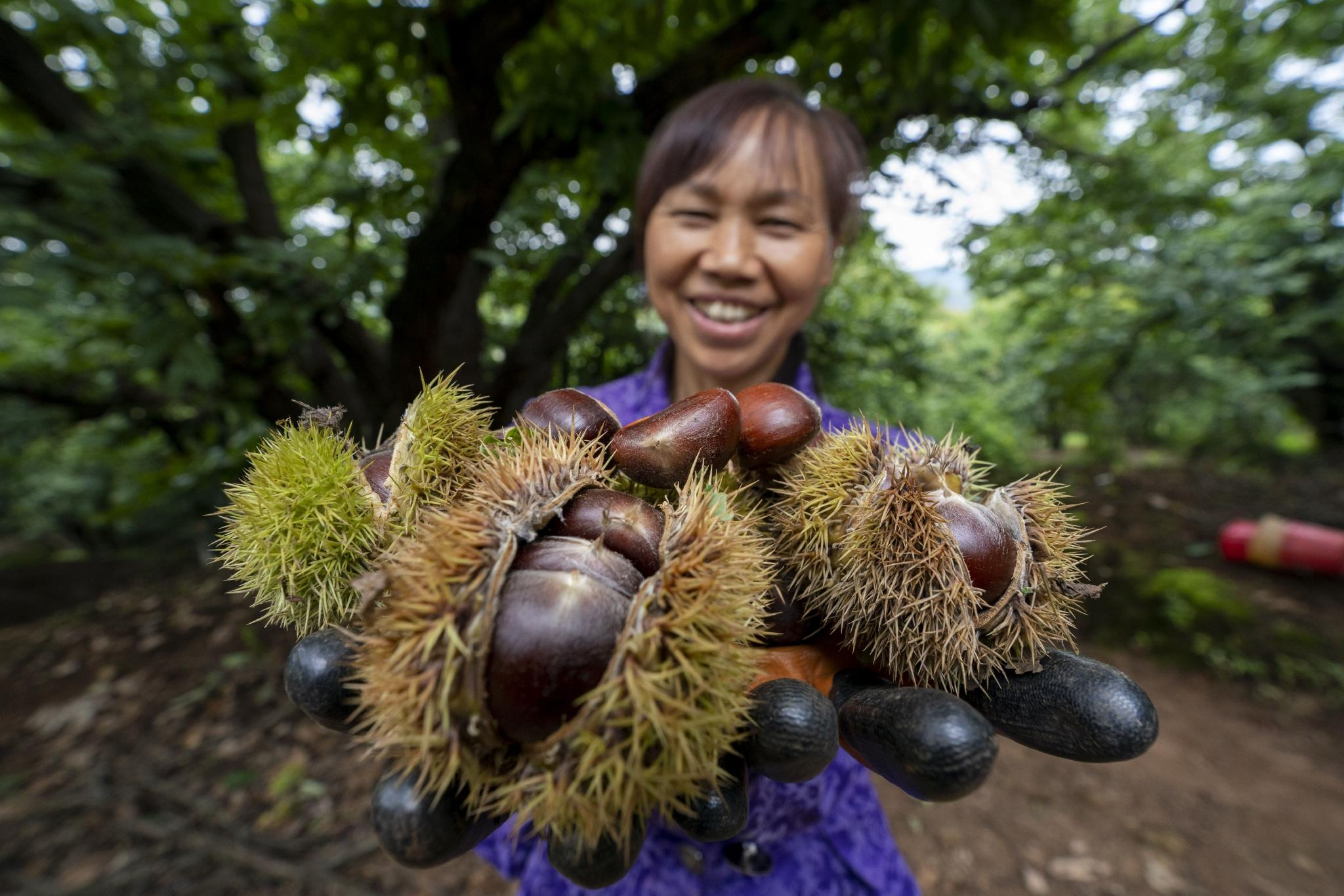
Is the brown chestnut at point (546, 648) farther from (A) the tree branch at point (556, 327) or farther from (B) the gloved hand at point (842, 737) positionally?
(A) the tree branch at point (556, 327)

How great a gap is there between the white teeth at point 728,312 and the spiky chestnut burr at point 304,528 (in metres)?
1.50

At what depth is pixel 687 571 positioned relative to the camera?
35.9 inches

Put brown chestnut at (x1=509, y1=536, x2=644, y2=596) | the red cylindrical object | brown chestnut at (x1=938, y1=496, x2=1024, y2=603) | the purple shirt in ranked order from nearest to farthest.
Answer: brown chestnut at (x1=509, y1=536, x2=644, y2=596), brown chestnut at (x1=938, y1=496, x2=1024, y2=603), the purple shirt, the red cylindrical object

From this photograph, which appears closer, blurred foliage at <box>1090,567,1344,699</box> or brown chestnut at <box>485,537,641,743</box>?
brown chestnut at <box>485,537,641,743</box>

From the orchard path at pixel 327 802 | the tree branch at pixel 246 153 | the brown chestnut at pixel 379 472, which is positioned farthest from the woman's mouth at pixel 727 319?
the tree branch at pixel 246 153

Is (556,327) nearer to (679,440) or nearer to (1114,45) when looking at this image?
(679,440)

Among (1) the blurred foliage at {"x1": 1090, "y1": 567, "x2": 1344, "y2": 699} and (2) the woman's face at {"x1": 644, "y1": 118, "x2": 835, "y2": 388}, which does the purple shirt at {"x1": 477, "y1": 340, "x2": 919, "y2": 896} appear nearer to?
(2) the woman's face at {"x1": 644, "y1": 118, "x2": 835, "y2": 388}

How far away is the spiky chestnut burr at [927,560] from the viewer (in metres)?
1.15

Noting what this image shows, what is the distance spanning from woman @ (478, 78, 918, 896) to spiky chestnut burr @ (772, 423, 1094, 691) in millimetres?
Result: 682

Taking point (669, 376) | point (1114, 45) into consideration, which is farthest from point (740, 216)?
point (1114, 45)

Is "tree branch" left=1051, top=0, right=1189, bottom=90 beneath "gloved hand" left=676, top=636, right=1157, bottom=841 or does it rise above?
above

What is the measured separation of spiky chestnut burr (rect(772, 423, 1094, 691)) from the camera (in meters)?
1.15

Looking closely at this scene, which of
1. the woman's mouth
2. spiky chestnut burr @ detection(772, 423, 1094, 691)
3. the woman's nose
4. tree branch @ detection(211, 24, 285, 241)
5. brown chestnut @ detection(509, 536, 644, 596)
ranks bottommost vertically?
spiky chestnut burr @ detection(772, 423, 1094, 691)

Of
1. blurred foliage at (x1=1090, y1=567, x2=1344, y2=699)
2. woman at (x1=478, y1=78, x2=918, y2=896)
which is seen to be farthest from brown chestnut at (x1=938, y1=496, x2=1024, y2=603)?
blurred foliage at (x1=1090, y1=567, x2=1344, y2=699)
